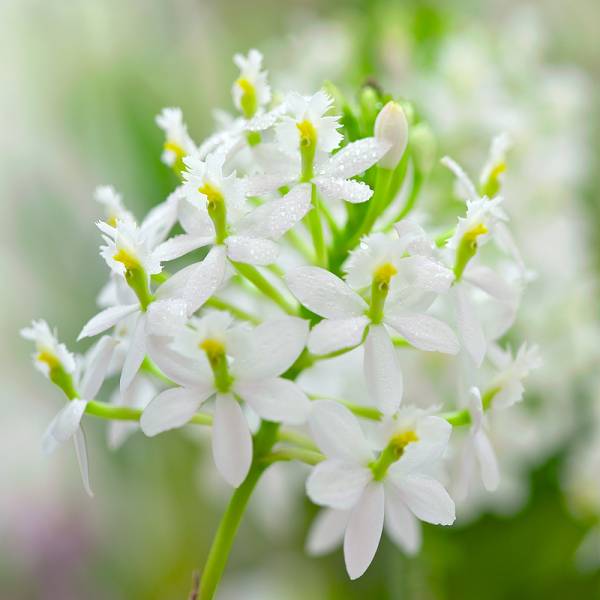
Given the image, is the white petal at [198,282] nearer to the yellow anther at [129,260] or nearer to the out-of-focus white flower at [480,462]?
the yellow anther at [129,260]

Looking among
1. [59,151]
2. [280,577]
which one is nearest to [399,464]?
[280,577]

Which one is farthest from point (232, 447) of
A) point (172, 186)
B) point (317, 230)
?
point (172, 186)

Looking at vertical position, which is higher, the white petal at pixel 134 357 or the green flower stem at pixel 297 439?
the white petal at pixel 134 357

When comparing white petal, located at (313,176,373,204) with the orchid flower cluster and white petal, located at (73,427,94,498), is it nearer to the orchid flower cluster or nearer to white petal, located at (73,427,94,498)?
the orchid flower cluster

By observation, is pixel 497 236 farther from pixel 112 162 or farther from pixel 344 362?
pixel 112 162

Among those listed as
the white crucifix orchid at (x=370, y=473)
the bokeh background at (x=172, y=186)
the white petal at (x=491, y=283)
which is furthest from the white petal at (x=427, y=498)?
the bokeh background at (x=172, y=186)

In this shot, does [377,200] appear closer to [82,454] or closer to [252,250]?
[252,250]

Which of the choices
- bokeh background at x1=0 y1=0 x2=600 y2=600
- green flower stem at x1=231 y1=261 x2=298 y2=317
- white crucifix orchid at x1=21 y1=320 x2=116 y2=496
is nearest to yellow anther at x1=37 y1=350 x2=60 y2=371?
white crucifix orchid at x1=21 y1=320 x2=116 y2=496

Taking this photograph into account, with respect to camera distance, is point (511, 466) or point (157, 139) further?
point (157, 139)
